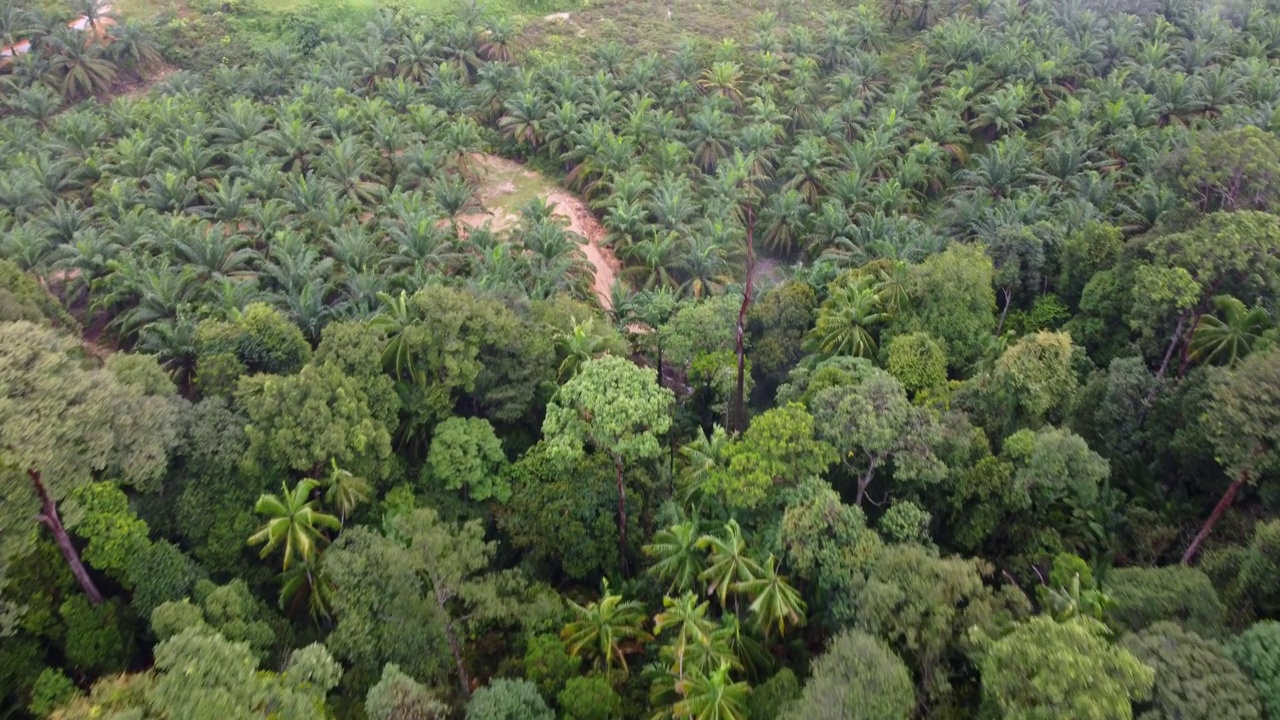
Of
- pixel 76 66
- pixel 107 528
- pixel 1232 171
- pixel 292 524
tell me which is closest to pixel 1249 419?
pixel 1232 171

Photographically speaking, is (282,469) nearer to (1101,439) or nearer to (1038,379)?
(1038,379)

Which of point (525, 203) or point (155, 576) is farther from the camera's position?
point (525, 203)

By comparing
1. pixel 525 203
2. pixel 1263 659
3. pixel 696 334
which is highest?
pixel 1263 659

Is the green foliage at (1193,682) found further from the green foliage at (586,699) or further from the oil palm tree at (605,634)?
the oil palm tree at (605,634)

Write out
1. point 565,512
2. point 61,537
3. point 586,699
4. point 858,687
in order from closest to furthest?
point 858,687
point 61,537
point 586,699
point 565,512

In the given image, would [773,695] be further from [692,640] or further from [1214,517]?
[1214,517]

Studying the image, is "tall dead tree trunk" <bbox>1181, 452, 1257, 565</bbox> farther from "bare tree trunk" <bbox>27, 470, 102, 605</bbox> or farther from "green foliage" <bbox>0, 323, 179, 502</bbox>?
"bare tree trunk" <bbox>27, 470, 102, 605</bbox>

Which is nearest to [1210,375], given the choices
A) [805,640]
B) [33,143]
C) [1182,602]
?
[1182,602]

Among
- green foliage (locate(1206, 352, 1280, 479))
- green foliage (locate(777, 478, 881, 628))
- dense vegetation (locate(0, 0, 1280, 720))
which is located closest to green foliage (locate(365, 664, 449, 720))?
dense vegetation (locate(0, 0, 1280, 720))
